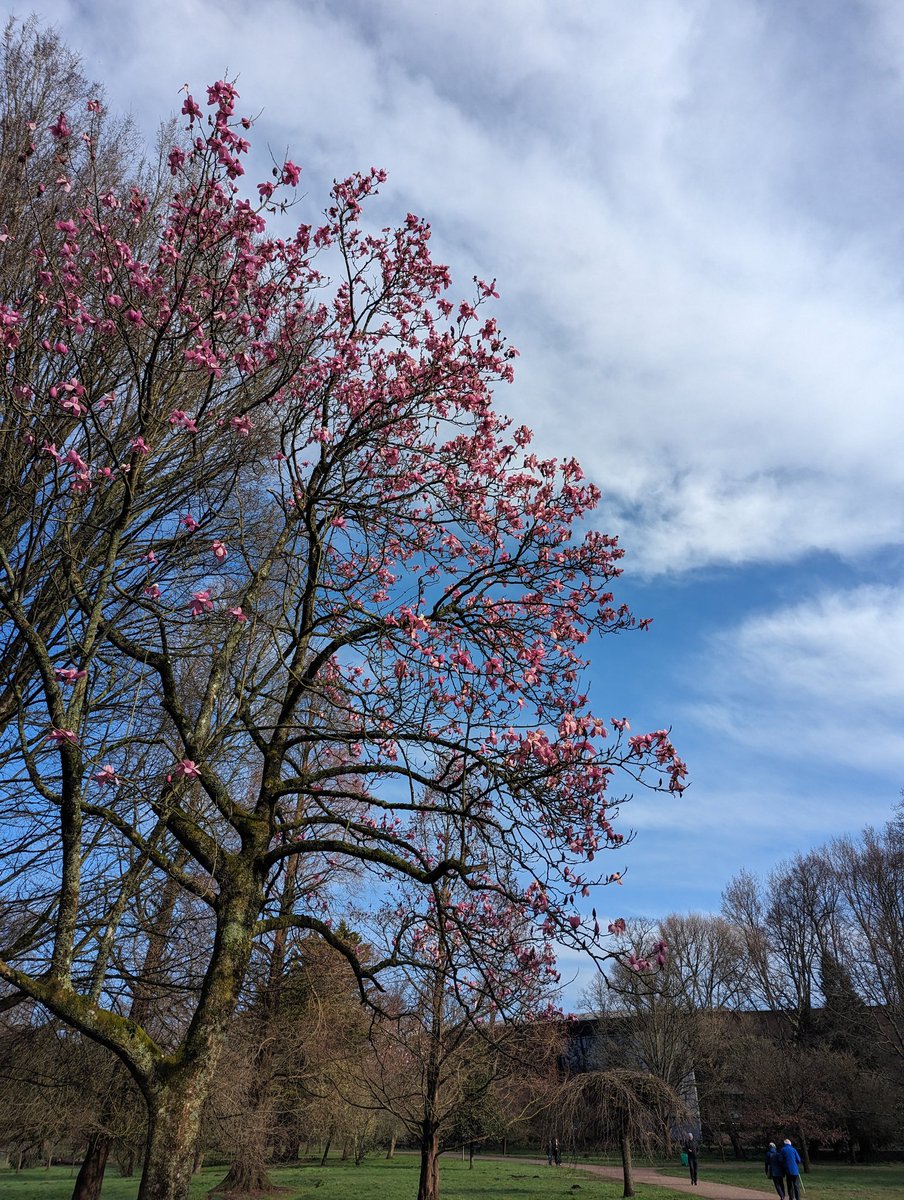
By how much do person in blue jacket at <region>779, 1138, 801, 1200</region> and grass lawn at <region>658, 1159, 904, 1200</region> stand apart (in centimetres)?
197

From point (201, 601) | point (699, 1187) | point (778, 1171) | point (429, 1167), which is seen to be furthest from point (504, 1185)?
point (201, 601)

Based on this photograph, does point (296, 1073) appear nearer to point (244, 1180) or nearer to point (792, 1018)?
point (244, 1180)

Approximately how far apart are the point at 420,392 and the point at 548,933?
5.30m

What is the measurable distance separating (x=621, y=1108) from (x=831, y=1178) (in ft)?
50.4

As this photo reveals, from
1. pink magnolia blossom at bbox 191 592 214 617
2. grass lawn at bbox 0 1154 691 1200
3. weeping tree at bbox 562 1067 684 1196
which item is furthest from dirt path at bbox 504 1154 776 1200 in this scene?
pink magnolia blossom at bbox 191 592 214 617

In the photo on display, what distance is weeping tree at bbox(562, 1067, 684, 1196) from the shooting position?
20688mm

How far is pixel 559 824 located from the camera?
260 inches

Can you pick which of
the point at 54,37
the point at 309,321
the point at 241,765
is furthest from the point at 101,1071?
the point at 54,37

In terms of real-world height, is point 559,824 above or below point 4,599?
below

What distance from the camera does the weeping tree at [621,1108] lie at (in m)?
20.7

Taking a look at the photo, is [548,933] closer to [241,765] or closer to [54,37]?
[241,765]

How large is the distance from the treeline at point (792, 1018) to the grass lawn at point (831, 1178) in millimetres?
1903

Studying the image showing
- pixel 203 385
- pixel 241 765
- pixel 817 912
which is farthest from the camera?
pixel 817 912

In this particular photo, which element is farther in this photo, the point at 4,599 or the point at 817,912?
the point at 817,912
